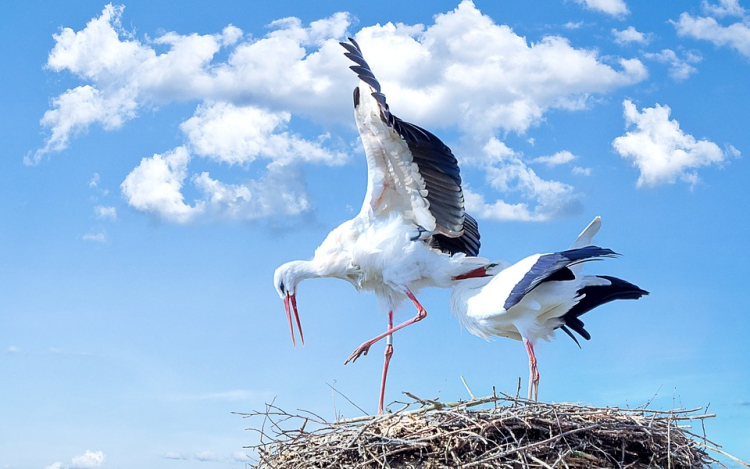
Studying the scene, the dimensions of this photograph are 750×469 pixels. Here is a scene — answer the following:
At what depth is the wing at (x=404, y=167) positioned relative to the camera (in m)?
7.29

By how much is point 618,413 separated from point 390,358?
2.54 meters

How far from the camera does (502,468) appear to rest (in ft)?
17.5

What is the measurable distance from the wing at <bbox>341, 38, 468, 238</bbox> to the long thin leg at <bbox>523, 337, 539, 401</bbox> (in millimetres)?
1258

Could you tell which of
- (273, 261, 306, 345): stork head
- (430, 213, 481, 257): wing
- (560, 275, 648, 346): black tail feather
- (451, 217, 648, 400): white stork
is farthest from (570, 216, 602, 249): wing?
(273, 261, 306, 345): stork head

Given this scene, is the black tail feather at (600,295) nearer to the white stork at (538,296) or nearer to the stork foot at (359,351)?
the white stork at (538,296)

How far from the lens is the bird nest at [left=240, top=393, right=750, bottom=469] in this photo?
5448 millimetres

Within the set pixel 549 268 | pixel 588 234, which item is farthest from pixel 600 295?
pixel 549 268

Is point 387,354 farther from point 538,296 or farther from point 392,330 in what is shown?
point 538,296

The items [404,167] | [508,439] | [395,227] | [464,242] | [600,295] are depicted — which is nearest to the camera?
[508,439]

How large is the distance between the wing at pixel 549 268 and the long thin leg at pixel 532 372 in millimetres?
405

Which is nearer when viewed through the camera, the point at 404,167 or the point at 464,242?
the point at 404,167

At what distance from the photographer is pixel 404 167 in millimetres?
7551

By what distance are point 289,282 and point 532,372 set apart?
2.37m

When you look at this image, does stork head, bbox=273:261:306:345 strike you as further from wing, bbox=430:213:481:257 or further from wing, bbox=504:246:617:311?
wing, bbox=504:246:617:311
